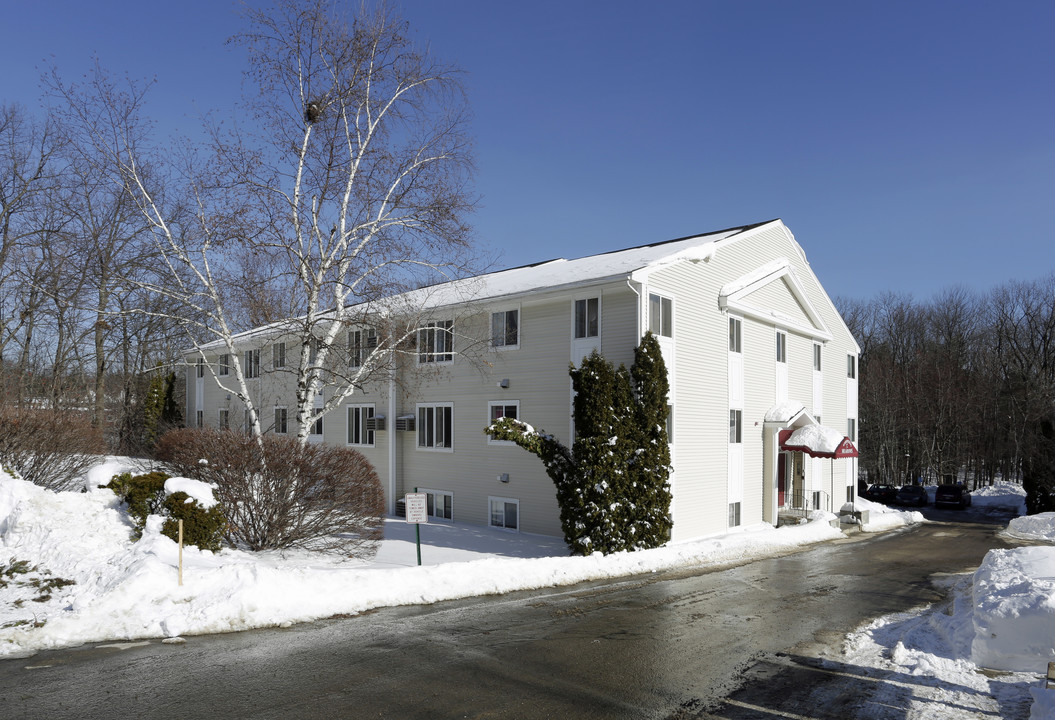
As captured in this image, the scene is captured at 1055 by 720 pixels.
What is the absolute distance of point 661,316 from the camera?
730 inches

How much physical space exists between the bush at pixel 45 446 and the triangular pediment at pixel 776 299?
16.9 meters

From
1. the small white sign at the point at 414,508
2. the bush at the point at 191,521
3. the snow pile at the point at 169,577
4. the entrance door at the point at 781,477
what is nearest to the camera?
the snow pile at the point at 169,577

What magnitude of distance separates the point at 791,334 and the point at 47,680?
2369cm

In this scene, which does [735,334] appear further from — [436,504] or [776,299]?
[436,504]

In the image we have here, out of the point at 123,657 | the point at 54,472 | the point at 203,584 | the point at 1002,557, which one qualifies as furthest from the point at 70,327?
the point at 1002,557

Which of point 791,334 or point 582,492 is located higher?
point 791,334

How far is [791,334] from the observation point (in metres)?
25.9

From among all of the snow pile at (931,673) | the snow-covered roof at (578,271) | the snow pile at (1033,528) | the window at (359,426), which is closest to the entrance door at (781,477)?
the snow pile at (1033,528)

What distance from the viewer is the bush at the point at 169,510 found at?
1241cm

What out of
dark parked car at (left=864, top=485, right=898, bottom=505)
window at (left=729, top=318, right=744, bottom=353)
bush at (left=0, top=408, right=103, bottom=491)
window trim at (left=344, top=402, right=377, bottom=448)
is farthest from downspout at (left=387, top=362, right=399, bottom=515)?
dark parked car at (left=864, top=485, right=898, bottom=505)

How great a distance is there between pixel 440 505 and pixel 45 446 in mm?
10311

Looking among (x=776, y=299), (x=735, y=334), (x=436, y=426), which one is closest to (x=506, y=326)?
(x=436, y=426)

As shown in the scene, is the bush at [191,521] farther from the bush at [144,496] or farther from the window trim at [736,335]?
the window trim at [736,335]

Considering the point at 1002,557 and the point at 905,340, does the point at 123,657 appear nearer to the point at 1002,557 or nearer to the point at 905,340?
the point at 1002,557
